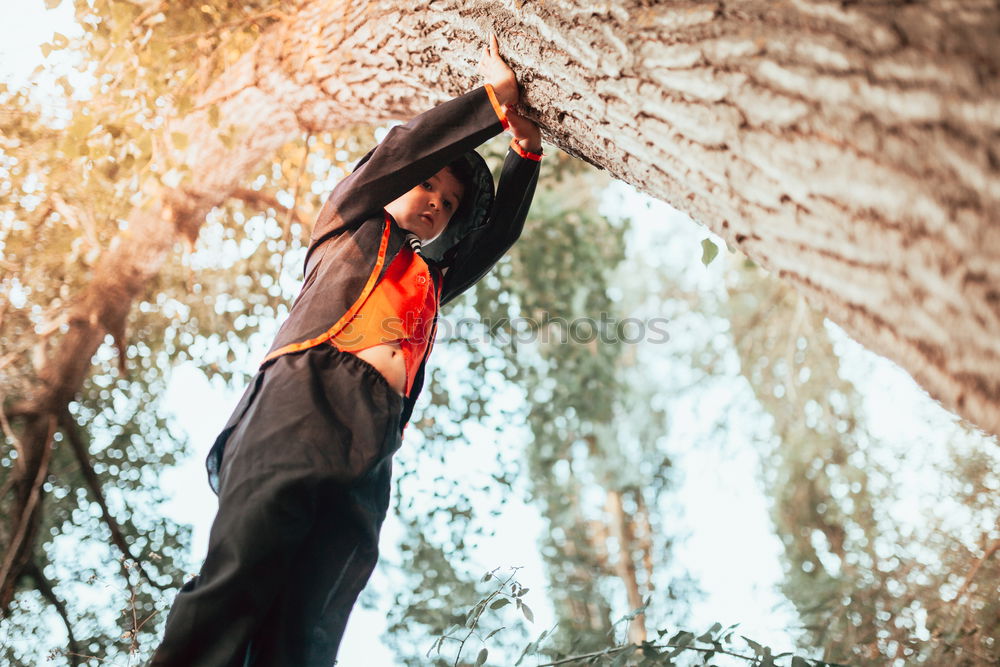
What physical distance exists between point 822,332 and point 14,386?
4.18 m

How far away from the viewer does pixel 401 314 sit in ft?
4.67

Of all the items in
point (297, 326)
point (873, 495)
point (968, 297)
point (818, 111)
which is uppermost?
point (873, 495)

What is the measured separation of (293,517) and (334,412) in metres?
0.18

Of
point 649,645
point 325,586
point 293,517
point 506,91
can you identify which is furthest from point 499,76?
point 649,645

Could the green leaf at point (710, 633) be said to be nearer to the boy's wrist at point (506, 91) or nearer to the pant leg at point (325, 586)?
the pant leg at point (325, 586)

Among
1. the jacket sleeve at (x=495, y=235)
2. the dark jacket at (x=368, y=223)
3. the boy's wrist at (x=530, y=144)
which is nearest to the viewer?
the dark jacket at (x=368, y=223)

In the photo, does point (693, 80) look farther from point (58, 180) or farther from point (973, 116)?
point (58, 180)

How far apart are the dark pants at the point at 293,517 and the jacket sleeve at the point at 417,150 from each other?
0.95 ft

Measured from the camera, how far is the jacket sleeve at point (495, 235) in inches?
62.6

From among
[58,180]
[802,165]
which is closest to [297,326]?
[802,165]

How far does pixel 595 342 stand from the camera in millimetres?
4566

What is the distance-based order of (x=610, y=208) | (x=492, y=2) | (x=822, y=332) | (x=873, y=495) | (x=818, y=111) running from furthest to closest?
(x=610, y=208) < (x=822, y=332) < (x=873, y=495) < (x=492, y=2) < (x=818, y=111)

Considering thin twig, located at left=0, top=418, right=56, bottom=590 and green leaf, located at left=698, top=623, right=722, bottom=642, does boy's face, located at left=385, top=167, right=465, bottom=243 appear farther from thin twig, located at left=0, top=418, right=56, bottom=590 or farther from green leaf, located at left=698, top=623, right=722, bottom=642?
thin twig, located at left=0, top=418, right=56, bottom=590

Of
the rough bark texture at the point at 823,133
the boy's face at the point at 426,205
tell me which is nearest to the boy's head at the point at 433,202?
the boy's face at the point at 426,205
